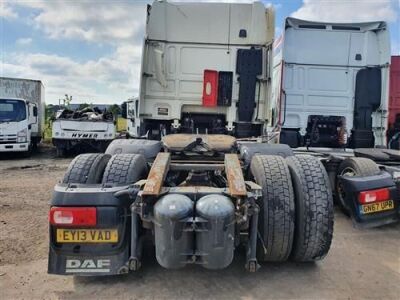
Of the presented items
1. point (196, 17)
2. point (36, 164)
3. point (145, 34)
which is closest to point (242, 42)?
point (196, 17)

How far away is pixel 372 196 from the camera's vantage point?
4.20m

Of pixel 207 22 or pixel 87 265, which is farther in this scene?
pixel 207 22

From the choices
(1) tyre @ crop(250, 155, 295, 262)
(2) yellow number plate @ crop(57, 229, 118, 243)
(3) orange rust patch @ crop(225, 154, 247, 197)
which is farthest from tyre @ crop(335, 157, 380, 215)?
(2) yellow number plate @ crop(57, 229, 118, 243)

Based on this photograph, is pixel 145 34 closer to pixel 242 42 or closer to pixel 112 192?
pixel 242 42

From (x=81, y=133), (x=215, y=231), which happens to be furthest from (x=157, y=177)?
(x=81, y=133)

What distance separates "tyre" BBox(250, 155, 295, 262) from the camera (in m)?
3.24

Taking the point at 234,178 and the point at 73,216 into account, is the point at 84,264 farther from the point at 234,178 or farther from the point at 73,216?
the point at 234,178

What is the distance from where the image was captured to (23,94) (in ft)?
53.5

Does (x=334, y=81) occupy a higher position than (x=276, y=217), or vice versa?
(x=334, y=81)

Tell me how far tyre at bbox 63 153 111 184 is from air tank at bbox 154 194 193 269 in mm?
950

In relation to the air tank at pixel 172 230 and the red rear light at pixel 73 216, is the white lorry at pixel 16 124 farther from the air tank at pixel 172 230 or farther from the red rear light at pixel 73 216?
the air tank at pixel 172 230

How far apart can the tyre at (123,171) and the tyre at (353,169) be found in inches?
112

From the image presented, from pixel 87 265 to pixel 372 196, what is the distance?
3.07 m

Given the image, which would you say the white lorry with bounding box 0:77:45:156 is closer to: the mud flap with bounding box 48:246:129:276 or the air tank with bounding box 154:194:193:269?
the mud flap with bounding box 48:246:129:276
